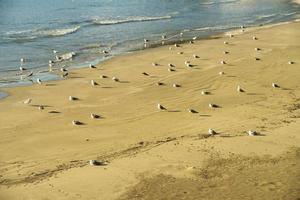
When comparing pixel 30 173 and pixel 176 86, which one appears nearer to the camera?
pixel 30 173

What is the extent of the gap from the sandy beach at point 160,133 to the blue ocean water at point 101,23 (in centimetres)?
460

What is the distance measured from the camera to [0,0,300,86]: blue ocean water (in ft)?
91.1

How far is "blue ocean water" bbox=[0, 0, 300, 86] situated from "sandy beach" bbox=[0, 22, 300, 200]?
4600mm

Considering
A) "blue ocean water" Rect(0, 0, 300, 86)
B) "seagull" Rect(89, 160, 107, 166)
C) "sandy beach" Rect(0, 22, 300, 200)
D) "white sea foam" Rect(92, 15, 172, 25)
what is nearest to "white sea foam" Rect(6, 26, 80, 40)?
"blue ocean water" Rect(0, 0, 300, 86)

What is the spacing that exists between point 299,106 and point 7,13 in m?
36.2

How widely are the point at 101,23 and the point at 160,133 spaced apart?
25749 millimetres

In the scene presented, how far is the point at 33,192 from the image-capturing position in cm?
1164

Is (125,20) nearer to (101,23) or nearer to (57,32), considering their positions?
(101,23)

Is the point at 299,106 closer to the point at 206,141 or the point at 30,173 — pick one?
the point at 206,141

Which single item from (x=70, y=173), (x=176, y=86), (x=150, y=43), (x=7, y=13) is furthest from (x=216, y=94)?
(x=7, y=13)

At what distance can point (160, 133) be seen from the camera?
14.9 m

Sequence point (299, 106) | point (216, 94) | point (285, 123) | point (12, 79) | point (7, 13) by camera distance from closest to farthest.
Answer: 1. point (285, 123)
2. point (299, 106)
3. point (216, 94)
4. point (12, 79)
5. point (7, 13)

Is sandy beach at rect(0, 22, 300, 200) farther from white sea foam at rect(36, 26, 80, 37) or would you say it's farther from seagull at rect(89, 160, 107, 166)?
white sea foam at rect(36, 26, 80, 37)

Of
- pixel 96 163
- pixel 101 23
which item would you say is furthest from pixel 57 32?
pixel 96 163
